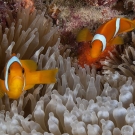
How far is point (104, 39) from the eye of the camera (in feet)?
4.57

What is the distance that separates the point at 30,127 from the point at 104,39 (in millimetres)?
654

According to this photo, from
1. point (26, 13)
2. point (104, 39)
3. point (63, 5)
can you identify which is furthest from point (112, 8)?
point (26, 13)

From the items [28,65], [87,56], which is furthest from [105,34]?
[28,65]

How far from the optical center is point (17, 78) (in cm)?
98

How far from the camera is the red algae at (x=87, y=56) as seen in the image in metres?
1.61

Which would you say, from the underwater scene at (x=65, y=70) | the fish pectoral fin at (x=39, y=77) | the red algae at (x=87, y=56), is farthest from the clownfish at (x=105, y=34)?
the fish pectoral fin at (x=39, y=77)

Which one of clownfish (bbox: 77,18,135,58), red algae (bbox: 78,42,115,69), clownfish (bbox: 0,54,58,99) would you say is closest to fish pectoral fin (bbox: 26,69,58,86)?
clownfish (bbox: 0,54,58,99)

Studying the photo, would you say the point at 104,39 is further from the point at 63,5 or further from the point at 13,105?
the point at 13,105

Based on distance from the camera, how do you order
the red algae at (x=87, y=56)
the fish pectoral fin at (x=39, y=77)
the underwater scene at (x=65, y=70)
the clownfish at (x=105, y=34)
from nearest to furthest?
the underwater scene at (x=65, y=70) → the fish pectoral fin at (x=39, y=77) → the clownfish at (x=105, y=34) → the red algae at (x=87, y=56)

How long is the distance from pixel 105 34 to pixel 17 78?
63cm

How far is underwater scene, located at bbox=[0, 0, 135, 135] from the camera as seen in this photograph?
0.98 meters

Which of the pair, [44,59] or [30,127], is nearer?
[30,127]

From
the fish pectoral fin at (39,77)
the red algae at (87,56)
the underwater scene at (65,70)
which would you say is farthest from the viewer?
the red algae at (87,56)

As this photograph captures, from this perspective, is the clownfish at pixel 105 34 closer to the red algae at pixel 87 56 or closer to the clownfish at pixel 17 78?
the red algae at pixel 87 56
